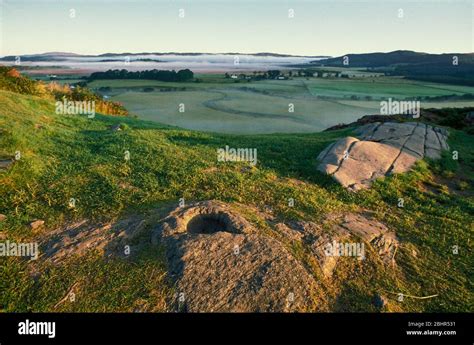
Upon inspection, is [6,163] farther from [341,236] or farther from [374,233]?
[374,233]

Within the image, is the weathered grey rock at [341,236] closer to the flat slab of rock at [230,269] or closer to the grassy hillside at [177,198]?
the grassy hillside at [177,198]

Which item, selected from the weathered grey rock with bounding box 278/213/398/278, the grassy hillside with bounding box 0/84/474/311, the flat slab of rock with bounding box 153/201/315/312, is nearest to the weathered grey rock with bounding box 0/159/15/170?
the grassy hillside with bounding box 0/84/474/311

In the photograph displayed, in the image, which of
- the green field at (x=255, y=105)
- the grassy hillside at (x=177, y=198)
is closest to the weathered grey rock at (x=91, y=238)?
the grassy hillside at (x=177, y=198)

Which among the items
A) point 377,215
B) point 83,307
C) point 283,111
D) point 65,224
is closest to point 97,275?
point 83,307

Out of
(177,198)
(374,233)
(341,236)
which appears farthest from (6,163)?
(374,233)

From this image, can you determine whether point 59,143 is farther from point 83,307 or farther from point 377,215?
point 377,215

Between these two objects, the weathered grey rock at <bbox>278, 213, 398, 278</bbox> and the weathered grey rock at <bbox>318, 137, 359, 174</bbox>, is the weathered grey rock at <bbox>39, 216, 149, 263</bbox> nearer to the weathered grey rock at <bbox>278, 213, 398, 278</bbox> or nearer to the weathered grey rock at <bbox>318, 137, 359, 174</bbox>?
the weathered grey rock at <bbox>278, 213, 398, 278</bbox>
